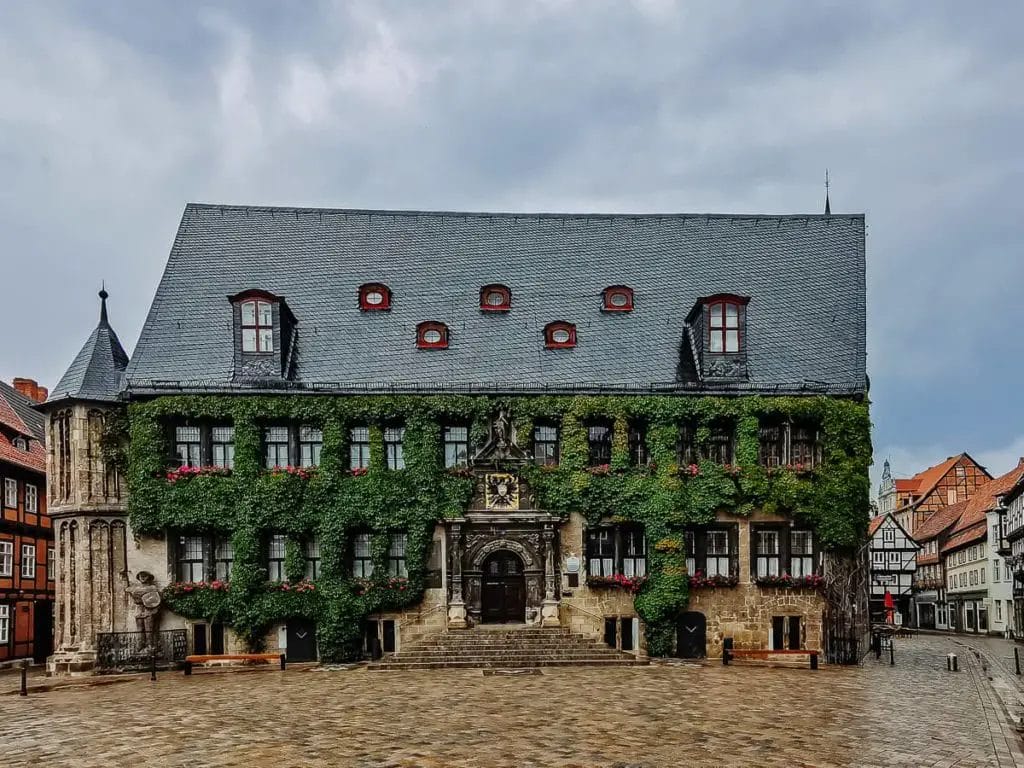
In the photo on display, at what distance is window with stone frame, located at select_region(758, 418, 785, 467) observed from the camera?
32500 mm

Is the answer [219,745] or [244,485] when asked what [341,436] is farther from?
[219,745]

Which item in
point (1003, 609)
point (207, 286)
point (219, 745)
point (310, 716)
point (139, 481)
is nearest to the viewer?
point (219, 745)

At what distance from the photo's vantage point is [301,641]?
103 feet

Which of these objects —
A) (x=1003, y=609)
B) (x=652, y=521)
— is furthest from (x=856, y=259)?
(x=1003, y=609)

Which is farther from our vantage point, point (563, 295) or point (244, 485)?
point (563, 295)

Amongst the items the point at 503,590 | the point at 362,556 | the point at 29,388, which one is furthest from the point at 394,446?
the point at 29,388

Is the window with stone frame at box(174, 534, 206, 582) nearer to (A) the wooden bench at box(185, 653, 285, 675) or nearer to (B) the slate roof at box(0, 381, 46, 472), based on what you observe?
(A) the wooden bench at box(185, 653, 285, 675)

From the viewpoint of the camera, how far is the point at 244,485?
31.2 meters

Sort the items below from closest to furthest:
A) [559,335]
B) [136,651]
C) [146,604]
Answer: [136,651], [146,604], [559,335]

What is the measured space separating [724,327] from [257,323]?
48.9 feet

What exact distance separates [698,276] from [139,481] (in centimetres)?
1951

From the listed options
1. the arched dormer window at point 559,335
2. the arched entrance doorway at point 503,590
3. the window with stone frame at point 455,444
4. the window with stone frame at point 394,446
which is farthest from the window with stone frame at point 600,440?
the window with stone frame at point 394,446

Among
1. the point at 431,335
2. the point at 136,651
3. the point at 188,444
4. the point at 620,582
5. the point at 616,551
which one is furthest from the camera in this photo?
the point at 431,335

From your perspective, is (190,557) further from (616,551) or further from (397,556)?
(616,551)
